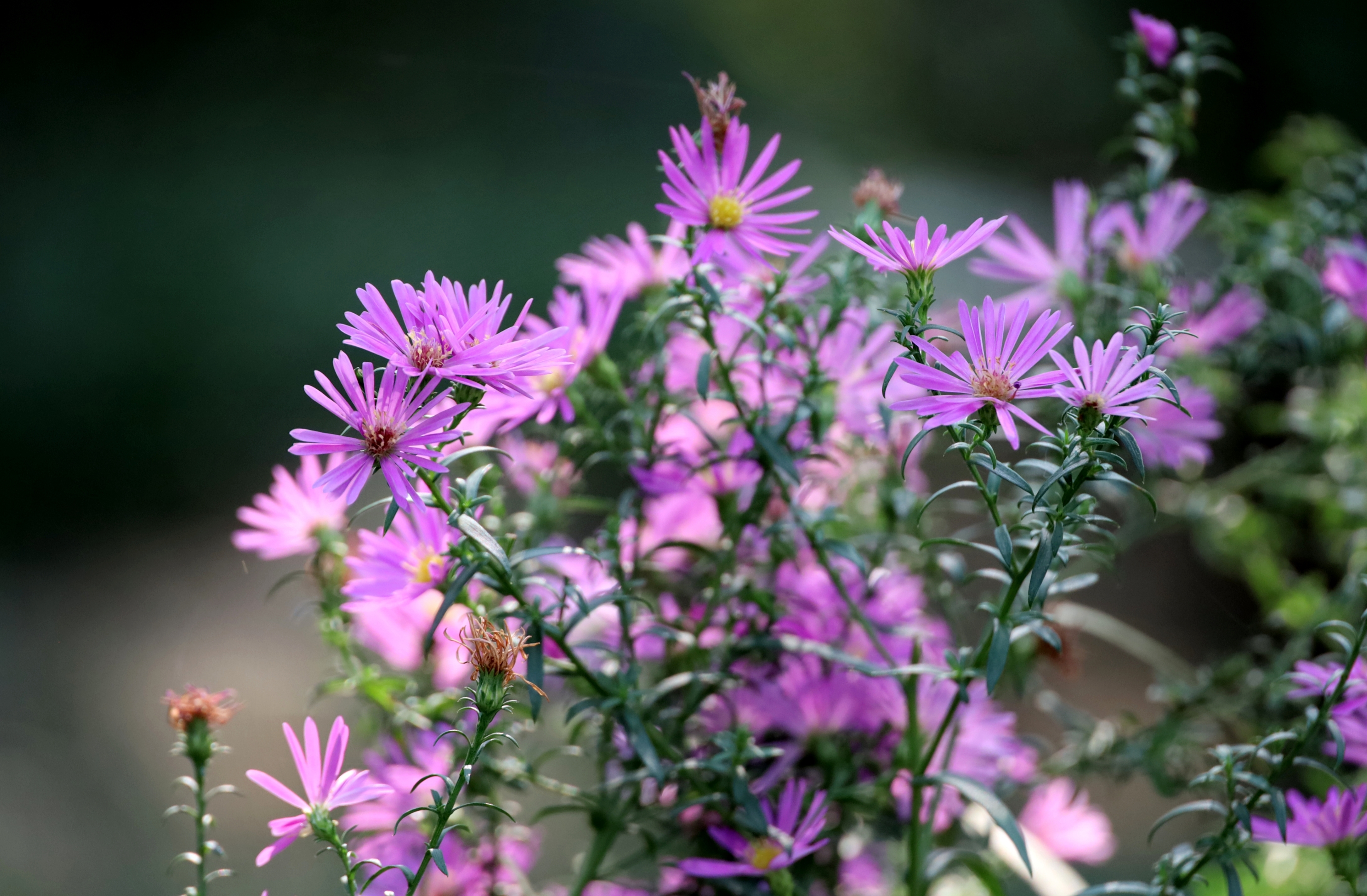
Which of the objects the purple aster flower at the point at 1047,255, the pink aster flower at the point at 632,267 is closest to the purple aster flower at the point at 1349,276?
the purple aster flower at the point at 1047,255

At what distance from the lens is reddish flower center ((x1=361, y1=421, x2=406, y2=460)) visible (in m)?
0.33

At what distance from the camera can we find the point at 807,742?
1.73 feet

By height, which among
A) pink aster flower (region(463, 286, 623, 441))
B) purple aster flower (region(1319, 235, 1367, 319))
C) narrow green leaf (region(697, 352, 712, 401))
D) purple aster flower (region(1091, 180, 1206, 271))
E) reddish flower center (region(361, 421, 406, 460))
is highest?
purple aster flower (region(1091, 180, 1206, 271))

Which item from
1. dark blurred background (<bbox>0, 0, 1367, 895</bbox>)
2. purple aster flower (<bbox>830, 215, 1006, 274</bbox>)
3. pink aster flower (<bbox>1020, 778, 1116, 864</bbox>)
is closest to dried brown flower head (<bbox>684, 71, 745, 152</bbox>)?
purple aster flower (<bbox>830, 215, 1006, 274</bbox>)

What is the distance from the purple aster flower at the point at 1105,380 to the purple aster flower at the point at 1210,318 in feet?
1.06

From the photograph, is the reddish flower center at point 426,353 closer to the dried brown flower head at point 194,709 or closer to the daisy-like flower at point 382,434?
the daisy-like flower at point 382,434

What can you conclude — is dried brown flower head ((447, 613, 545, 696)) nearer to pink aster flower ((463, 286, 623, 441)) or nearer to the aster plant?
the aster plant

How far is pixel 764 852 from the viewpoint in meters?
0.47

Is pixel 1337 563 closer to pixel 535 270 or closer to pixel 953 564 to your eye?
pixel 953 564

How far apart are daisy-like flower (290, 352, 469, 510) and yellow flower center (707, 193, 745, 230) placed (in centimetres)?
15

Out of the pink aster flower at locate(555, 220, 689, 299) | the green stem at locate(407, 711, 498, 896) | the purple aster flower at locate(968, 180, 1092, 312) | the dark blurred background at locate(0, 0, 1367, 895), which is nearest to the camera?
the green stem at locate(407, 711, 498, 896)

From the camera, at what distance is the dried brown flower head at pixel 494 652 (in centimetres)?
33

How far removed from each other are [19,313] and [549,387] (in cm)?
116

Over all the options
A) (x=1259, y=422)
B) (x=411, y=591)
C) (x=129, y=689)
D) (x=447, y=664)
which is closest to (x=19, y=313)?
(x=129, y=689)
